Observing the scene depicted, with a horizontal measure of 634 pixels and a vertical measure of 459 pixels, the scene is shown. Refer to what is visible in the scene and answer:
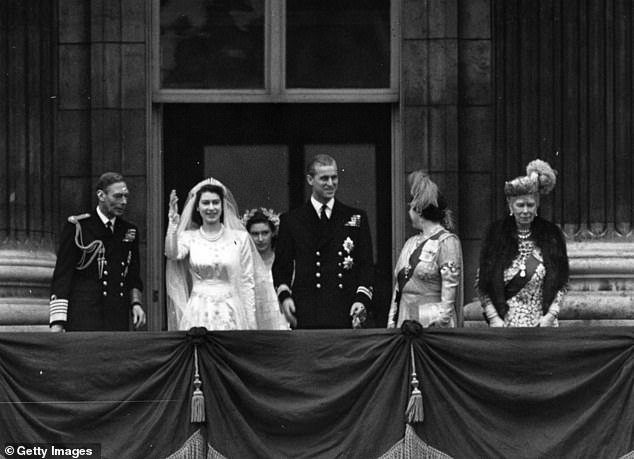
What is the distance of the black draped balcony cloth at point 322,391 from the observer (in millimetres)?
16391

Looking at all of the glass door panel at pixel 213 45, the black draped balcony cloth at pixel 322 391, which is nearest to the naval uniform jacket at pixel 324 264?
the black draped balcony cloth at pixel 322 391

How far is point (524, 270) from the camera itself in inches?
674

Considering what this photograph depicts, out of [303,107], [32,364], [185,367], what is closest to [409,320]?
[185,367]

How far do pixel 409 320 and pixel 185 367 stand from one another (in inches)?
72.1

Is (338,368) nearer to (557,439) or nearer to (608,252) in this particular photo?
(557,439)

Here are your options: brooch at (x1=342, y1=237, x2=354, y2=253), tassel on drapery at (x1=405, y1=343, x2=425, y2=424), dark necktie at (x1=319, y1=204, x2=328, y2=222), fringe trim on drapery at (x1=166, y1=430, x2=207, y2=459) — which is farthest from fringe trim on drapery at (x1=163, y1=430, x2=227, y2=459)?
dark necktie at (x1=319, y1=204, x2=328, y2=222)

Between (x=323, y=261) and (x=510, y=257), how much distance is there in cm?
164

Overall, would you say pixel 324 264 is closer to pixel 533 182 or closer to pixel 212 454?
pixel 533 182

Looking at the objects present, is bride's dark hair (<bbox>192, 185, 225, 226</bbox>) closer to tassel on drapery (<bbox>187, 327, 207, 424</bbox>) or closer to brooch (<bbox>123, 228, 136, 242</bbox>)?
brooch (<bbox>123, 228, 136, 242</bbox>)

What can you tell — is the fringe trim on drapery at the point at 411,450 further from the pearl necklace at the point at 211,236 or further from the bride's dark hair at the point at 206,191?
the bride's dark hair at the point at 206,191

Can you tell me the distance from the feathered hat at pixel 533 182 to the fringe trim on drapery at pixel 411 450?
2.22 meters

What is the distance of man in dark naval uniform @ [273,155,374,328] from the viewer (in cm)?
1758

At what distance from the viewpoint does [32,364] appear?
54.3 ft

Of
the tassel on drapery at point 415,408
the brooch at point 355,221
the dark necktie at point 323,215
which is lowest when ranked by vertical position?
the tassel on drapery at point 415,408
